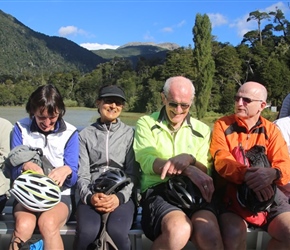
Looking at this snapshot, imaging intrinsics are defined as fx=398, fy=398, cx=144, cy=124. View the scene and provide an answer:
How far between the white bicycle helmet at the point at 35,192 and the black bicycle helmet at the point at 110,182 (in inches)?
12.8

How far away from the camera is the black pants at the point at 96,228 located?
298 cm

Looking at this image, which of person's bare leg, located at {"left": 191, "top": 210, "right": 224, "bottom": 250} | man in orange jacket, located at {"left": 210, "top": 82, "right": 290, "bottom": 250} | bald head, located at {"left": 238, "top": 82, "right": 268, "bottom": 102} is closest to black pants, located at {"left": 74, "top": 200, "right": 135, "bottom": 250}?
person's bare leg, located at {"left": 191, "top": 210, "right": 224, "bottom": 250}

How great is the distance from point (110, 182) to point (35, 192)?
1.87ft

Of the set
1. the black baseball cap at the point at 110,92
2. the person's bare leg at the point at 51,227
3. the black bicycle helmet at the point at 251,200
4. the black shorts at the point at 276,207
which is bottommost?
the person's bare leg at the point at 51,227

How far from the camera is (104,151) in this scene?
3.54 metres

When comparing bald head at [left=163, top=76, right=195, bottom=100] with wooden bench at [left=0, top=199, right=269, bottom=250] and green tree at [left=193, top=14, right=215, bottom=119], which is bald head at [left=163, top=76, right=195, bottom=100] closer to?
wooden bench at [left=0, top=199, right=269, bottom=250]

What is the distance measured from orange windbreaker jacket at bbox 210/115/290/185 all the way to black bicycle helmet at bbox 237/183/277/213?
3.5 inches

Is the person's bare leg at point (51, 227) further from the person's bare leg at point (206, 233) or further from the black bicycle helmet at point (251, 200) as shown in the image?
the black bicycle helmet at point (251, 200)

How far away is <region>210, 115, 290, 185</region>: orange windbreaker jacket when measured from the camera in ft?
10.7

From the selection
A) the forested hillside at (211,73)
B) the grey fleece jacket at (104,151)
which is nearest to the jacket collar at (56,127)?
the grey fleece jacket at (104,151)

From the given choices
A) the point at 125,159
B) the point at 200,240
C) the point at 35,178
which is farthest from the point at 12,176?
the point at 200,240

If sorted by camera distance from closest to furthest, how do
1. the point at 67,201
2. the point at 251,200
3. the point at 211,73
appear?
the point at 251,200, the point at 67,201, the point at 211,73

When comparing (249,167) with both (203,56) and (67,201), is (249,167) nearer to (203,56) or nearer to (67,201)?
(67,201)

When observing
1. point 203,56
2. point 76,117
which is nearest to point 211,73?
point 203,56
